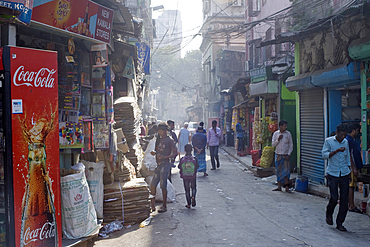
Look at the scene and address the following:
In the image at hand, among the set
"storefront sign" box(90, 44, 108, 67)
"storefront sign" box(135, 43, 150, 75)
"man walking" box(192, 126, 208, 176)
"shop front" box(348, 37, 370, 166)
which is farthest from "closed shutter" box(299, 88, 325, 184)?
"storefront sign" box(90, 44, 108, 67)

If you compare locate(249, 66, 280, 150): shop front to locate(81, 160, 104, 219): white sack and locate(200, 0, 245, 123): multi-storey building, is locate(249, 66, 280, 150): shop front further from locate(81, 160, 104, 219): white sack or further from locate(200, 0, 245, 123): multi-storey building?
locate(200, 0, 245, 123): multi-storey building

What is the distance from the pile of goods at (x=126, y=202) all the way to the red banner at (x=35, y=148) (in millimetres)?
1904

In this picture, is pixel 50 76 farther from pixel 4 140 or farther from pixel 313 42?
pixel 313 42

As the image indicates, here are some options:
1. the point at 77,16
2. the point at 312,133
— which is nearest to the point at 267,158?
the point at 312,133

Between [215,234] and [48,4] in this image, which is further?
[215,234]

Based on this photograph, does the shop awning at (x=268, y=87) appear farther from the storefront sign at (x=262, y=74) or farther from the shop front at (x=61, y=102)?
the shop front at (x=61, y=102)

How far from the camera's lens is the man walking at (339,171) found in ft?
20.2

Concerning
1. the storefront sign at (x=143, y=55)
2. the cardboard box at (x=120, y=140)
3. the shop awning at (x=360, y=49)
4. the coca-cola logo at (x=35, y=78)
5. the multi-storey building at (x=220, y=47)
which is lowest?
the cardboard box at (x=120, y=140)

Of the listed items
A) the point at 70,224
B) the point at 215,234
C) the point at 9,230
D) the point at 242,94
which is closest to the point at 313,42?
the point at 215,234

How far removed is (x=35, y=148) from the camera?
4.46 meters

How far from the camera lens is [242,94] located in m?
22.7

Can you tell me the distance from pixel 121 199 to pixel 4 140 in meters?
3.00

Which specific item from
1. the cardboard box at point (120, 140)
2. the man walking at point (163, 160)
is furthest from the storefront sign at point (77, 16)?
the man walking at point (163, 160)

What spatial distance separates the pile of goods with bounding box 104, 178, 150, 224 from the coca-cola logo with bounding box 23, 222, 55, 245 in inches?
78.7
